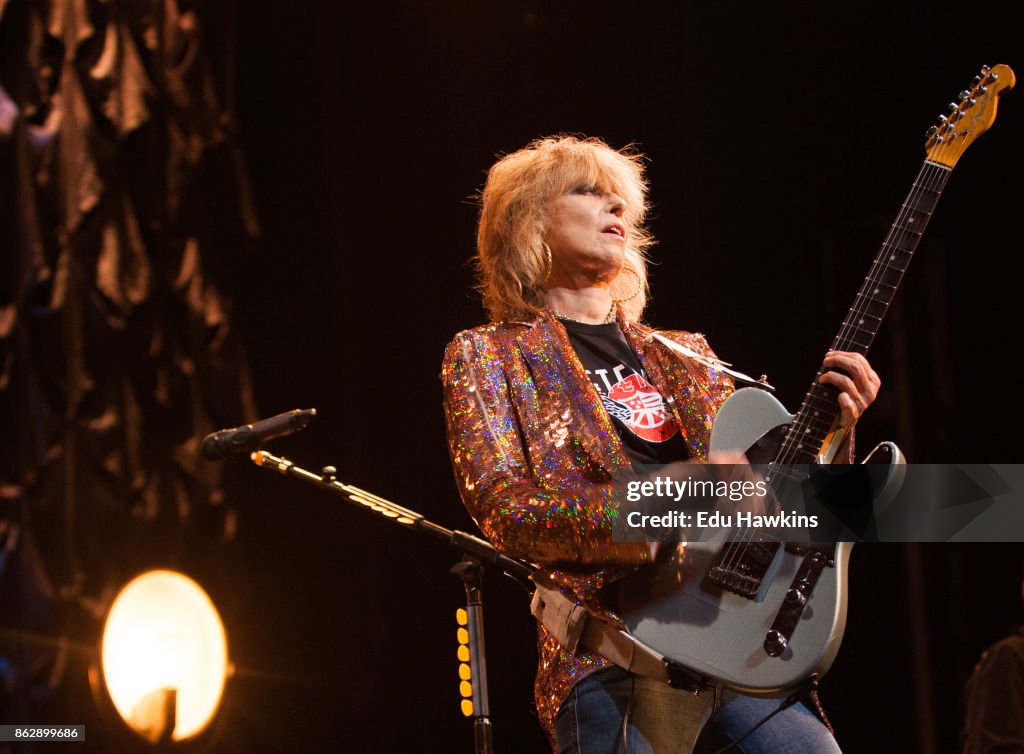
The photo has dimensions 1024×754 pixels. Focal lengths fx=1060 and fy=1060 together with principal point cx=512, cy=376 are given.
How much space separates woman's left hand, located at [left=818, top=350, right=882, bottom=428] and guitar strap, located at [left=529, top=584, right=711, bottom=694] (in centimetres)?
57

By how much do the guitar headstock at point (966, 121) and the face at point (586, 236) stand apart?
0.70m

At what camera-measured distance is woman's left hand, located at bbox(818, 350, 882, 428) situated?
1969 mm

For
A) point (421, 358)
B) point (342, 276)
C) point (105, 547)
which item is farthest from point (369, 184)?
point (105, 547)

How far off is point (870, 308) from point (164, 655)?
2.06 metres

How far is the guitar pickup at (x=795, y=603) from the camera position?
182 centimetres

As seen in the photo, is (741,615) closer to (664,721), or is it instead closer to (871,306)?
(664,721)

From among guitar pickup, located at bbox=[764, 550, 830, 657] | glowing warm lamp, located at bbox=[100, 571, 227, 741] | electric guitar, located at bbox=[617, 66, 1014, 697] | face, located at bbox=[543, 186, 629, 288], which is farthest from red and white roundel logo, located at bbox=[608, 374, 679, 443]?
glowing warm lamp, located at bbox=[100, 571, 227, 741]

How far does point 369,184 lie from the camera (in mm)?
3883

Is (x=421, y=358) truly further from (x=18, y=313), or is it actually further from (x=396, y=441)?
(x=18, y=313)

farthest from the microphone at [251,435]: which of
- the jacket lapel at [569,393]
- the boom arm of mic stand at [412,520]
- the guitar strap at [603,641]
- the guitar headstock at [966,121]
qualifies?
the guitar headstock at [966,121]

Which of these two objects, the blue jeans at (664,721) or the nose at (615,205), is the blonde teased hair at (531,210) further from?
the blue jeans at (664,721)

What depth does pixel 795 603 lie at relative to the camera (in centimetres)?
185

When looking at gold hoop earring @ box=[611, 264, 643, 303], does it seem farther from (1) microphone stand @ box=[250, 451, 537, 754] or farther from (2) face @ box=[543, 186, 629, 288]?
(1) microphone stand @ box=[250, 451, 537, 754]

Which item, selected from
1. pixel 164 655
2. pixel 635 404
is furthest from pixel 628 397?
pixel 164 655
